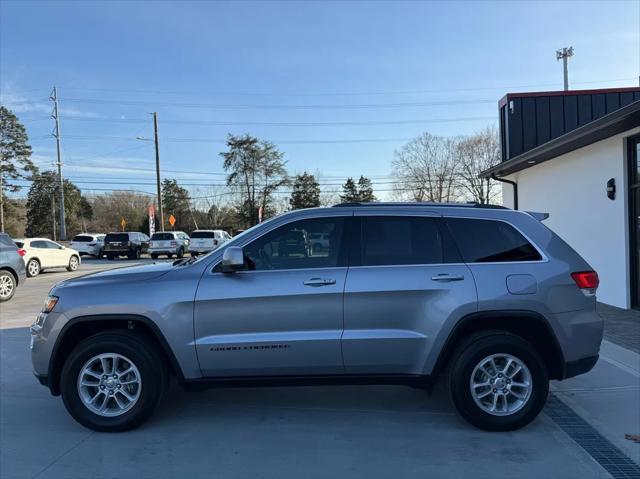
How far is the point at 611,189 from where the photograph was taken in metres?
9.57

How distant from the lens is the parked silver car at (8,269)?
12.7 meters

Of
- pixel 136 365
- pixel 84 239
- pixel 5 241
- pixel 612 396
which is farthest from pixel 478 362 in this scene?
pixel 84 239

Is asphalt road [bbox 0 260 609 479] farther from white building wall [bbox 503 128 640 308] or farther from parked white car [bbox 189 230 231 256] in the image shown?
parked white car [bbox 189 230 231 256]

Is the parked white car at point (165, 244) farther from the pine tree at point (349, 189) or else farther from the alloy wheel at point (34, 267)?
the pine tree at point (349, 189)

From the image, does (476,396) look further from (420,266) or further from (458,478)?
(420,266)

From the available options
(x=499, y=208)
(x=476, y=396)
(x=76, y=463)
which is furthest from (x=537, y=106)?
(x=76, y=463)

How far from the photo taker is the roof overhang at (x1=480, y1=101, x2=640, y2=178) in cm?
785

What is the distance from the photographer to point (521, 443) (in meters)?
4.07

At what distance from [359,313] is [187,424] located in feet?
5.89

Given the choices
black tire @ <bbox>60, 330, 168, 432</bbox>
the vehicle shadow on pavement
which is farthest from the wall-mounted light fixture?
black tire @ <bbox>60, 330, 168, 432</bbox>

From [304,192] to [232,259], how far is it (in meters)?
54.0

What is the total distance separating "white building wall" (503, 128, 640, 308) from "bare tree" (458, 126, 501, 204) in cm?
3744

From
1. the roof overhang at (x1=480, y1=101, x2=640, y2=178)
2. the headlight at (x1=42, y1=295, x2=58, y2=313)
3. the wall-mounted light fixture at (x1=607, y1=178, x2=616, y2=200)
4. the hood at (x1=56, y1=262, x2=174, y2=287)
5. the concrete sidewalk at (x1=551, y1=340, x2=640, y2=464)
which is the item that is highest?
the roof overhang at (x1=480, y1=101, x2=640, y2=178)

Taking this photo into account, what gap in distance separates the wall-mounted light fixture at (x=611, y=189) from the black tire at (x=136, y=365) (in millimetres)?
8712
